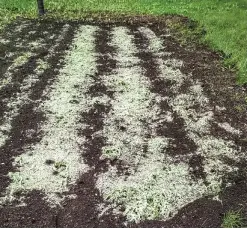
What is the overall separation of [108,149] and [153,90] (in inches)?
177

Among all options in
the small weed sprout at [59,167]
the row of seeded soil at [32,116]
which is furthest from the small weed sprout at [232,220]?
the small weed sprout at [59,167]

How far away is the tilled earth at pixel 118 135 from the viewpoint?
9930 millimetres

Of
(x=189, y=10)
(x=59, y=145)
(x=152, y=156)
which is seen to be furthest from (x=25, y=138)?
(x=189, y=10)

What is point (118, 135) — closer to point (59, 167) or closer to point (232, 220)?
point (59, 167)

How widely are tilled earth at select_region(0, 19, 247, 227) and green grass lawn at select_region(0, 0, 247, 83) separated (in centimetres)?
207

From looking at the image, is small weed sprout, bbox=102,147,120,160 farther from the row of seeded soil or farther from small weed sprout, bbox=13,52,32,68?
small weed sprout, bbox=13,52,32,68

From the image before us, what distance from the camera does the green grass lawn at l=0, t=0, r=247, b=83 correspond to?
21.2m

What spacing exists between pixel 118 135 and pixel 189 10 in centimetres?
1673

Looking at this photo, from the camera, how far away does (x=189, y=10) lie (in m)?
27.0

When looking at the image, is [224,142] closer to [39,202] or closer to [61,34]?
[39,202]

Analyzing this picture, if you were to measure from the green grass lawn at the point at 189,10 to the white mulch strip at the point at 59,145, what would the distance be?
7826 mm

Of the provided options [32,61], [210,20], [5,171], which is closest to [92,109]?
[5,171]

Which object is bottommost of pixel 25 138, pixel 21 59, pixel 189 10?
pixel 189 10

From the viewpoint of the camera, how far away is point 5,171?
36.4 feet
